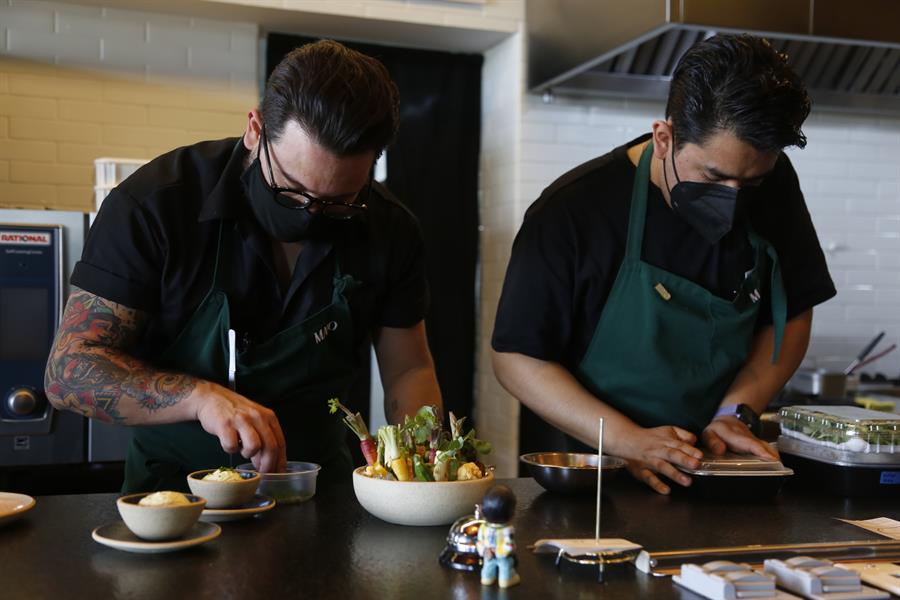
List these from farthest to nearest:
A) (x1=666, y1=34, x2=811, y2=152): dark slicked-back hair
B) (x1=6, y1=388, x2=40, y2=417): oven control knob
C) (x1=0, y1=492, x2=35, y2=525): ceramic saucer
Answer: (x1=6, y1=388, x2=40, y2=417): oven control knob, (x1=666, y1=34, x2=811, y2=152): dark slicked-back hair, (x1=0, y1=492, x2=35, y2=525): ceramic saucer

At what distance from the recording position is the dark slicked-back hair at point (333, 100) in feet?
6.24

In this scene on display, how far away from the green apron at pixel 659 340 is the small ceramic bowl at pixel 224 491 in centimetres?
98

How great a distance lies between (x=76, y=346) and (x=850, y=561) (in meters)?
1.44

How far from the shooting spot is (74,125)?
399cm

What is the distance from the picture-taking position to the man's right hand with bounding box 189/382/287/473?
5.69 ft

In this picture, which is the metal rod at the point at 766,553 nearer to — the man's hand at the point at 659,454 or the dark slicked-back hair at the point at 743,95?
the man's hand at the point at 659,454

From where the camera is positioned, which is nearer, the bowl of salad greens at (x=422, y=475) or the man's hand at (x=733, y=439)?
the bowl of salad greens at (x=422, y=475)

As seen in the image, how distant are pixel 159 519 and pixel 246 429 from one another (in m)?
0.33

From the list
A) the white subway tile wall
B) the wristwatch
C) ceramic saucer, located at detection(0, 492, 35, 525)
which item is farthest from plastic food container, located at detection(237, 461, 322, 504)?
the white subway tile wall

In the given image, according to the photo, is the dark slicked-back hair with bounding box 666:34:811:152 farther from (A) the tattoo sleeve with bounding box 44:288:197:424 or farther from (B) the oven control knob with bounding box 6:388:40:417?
(B) the oven control knob with bounding box 6:388:40:417

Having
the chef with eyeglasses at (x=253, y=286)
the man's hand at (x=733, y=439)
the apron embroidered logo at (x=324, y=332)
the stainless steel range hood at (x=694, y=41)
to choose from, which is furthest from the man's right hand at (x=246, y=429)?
the stainless steel range hood at (x=694, y=41)

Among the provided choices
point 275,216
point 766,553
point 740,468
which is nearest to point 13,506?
point 275,216

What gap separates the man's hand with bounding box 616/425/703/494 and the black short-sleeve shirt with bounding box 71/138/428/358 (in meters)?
0.67

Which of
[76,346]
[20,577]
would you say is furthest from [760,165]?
[20,577]
